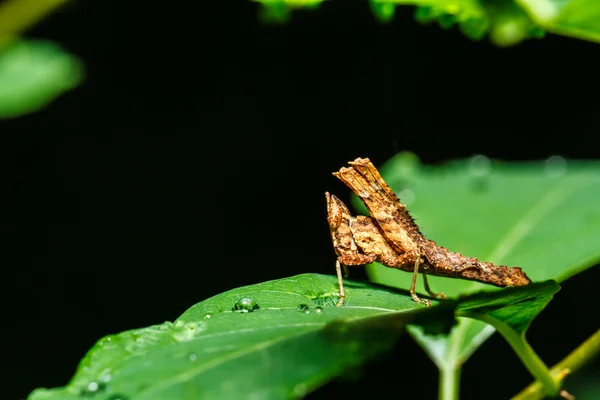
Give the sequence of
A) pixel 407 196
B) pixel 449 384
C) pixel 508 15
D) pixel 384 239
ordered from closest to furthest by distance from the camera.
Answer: pixel 508 15
pixel 449 384
pixel 384 239
pixel 407 196

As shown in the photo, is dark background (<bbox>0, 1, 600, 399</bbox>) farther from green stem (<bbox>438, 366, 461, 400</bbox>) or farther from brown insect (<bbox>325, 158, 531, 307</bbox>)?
brown insect (<bbox>325, 158, 531, 307</bbox>)

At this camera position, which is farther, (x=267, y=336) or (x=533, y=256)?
(x=533, y=256)

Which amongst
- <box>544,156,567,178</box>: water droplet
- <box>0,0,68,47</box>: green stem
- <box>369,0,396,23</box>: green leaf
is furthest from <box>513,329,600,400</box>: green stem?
<box>0,0,68,47</box>: green stem

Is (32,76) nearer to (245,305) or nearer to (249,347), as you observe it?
(245,305)

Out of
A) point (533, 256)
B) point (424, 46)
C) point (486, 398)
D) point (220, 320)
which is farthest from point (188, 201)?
point (220, 320)

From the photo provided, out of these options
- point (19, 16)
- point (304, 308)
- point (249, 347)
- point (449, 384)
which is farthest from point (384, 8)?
point (19, 16)

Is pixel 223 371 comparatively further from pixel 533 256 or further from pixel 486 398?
pixel 486 398

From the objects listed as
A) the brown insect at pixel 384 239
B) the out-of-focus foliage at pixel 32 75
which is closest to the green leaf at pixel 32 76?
the out-of-focus foliage at pixel 32 75

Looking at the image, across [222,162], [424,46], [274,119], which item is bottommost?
[222,162]
